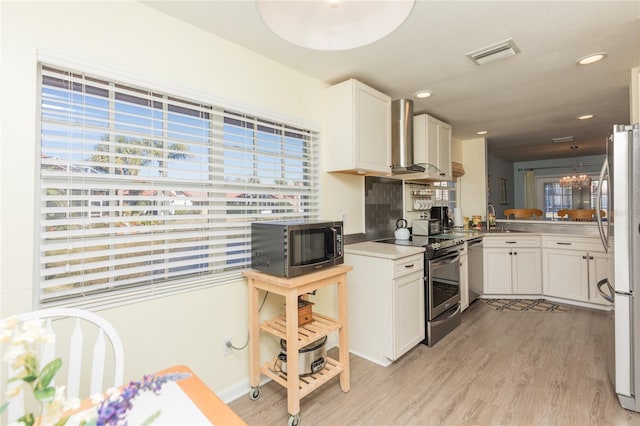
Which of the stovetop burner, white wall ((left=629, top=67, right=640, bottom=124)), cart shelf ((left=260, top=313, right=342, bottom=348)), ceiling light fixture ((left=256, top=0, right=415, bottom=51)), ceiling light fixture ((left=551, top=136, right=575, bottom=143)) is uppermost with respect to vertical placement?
ceiling light fixture ((left=551, top=136, right=575, bottom=143))

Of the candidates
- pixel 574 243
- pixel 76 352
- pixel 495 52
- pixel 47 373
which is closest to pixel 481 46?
pixel 495 52

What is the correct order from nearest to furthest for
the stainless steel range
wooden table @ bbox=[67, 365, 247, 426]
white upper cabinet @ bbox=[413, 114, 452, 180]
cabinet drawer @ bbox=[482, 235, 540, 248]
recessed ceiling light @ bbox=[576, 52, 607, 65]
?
1. wooden table @ bbox=[67, 365, 247, 426]
2. recessed ceiling light @ bbox=[576, 52, 607, 65]
3. the stainless steel range
4. white upper cabinet @ bbox=[413, 114, 452, 180]
5. cabinet drawer @ bbox=[482, 235, 540, 248]

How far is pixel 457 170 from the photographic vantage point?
4523 millimetres

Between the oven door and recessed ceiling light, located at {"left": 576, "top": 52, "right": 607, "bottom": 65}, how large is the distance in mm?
1862

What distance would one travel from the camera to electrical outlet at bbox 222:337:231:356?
1.95 m

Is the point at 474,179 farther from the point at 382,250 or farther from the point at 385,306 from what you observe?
the point at 385,306

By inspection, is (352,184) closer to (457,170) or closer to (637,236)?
(637,236)

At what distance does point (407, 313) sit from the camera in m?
2.47

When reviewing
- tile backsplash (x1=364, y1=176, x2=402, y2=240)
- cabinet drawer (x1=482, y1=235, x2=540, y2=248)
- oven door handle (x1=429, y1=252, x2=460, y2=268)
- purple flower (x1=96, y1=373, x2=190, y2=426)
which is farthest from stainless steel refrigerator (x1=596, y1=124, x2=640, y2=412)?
purple flower (x1=96, y1=373, x2=190, y2=426)

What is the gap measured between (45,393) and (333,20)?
4.29 ft

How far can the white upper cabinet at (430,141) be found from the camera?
133 inches

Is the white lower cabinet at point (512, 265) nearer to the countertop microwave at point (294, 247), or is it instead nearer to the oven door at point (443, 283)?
the oven door at point (443, 283)

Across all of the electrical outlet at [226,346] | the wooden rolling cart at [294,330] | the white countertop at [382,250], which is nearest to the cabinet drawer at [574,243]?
the white countertop at [382,250]

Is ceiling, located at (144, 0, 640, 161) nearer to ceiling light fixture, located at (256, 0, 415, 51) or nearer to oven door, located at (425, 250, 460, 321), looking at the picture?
ceiling light fixture, located at (256, 0, 415, 51)
